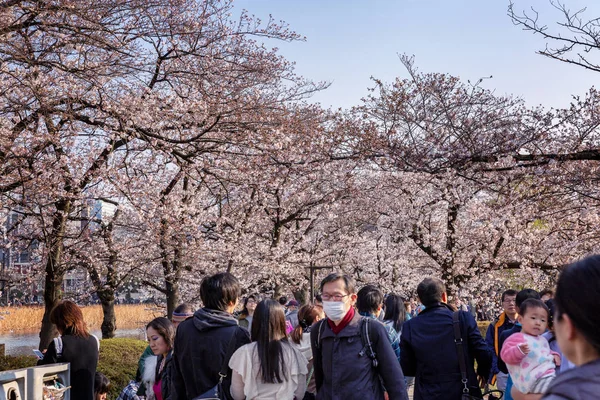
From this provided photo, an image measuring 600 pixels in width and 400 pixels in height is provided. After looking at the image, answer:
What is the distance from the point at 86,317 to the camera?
27.7 metres

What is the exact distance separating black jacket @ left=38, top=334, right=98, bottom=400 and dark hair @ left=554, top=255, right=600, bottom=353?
4.48 meters

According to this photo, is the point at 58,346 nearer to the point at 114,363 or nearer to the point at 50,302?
the point at 114,363

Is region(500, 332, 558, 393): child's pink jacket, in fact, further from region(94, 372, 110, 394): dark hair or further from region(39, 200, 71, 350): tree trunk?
region(39, 200, 71, 350): tree trunk

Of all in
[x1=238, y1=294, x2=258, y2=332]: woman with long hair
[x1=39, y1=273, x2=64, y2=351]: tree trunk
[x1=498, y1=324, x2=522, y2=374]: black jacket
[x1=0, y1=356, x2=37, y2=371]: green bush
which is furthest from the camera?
[x1=39, y1=273, x2=64, y2=351]: tree trunk

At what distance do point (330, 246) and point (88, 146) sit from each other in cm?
1268

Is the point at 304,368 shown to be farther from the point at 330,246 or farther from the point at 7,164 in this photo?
the point at 330,246

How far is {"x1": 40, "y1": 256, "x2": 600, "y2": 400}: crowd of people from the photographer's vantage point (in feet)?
12.8

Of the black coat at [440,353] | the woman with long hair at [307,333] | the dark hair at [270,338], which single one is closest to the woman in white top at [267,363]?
Answer: the dark hair at [270,338]

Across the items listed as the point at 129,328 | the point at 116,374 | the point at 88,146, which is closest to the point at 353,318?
the point at 116,374

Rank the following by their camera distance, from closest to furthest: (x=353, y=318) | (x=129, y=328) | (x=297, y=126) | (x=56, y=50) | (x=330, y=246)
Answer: (x=353, y=318), (x=56, y=50), (x=297, y=126), (x=330, y=246), (x=129, y=328)

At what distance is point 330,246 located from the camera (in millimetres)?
25000

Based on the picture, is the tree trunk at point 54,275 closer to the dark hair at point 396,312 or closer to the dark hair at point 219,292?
the dark hair at point 396,312

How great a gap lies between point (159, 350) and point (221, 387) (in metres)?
1.06

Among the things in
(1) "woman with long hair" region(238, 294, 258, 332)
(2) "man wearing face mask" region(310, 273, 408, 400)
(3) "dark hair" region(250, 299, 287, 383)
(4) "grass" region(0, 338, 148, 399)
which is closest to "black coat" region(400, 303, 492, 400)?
(2) "man wearing face mask" region(310, 273, 408, 400)
